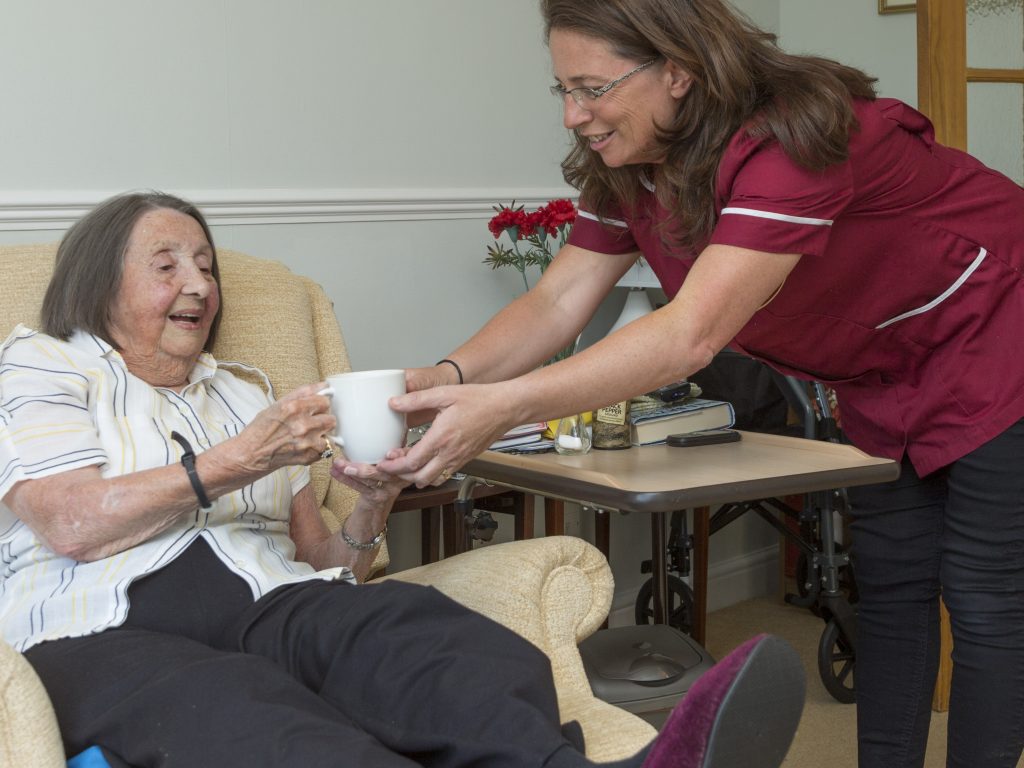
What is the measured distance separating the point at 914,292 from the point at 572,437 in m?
0.53

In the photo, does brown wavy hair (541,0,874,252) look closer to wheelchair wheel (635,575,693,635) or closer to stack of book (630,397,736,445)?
stack of book (630,397,736,445)

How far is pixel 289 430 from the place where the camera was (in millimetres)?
1310

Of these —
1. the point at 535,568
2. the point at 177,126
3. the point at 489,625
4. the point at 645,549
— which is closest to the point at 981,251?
the point at 535,568

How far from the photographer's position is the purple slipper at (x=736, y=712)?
0.99m

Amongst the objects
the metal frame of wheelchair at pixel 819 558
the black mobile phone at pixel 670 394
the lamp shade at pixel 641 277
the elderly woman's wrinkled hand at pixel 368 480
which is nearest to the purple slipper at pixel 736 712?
the elderly woman's wrinkled hand at pixel 368 480

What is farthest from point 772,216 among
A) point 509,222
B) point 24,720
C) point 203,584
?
point 509,222

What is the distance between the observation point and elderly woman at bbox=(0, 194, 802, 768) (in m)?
1.07

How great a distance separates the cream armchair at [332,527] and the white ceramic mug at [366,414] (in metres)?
0.29

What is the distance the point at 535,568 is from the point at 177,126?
1.19m

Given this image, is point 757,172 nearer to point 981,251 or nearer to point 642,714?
point 981,251

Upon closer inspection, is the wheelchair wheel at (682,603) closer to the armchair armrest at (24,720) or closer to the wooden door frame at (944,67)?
the wooden door frame at (944,67)

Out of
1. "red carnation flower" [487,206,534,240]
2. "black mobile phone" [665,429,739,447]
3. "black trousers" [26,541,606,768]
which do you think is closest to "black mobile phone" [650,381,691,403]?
"black mobile phone" [665,429,739,447]

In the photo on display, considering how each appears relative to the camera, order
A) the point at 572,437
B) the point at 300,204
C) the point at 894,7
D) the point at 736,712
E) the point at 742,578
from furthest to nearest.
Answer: the point at 742,578, the point at 894,7, the point at 300,204, the point at 572,437, the point at 736,712

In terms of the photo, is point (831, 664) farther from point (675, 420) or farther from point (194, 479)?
point (194, 479)
